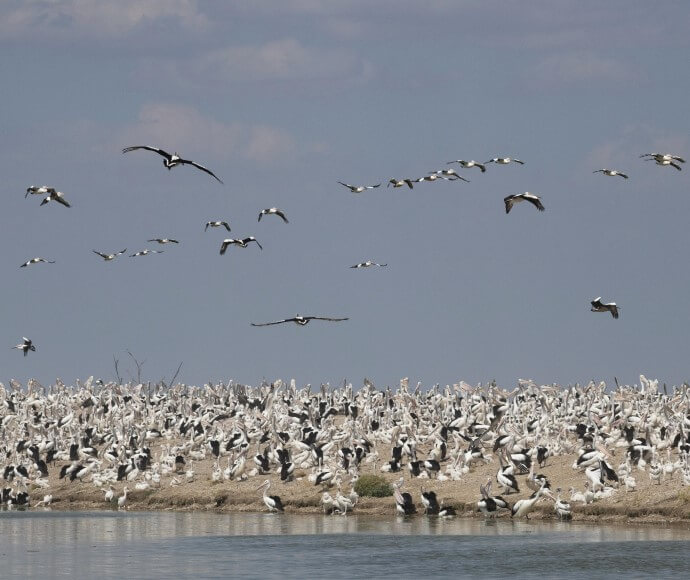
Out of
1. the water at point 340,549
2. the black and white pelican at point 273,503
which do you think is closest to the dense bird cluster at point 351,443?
the black and white pelican at point 273,503

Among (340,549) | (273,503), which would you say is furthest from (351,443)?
(340,549)

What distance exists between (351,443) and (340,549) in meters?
19.1

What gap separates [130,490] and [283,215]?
827 inches

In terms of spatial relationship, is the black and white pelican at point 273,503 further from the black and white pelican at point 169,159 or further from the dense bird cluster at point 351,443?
the black and white pelican at point 169,159

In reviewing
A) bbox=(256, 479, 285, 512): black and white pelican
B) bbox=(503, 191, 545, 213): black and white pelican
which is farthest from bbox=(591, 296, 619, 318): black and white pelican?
bbox=(256, 479, 285, 512): black and white pelican

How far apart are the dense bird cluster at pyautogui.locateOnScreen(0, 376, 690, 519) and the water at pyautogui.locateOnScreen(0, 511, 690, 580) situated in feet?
8.65

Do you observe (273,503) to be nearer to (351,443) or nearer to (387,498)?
(387,498)

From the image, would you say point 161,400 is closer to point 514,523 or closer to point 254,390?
point 254,390

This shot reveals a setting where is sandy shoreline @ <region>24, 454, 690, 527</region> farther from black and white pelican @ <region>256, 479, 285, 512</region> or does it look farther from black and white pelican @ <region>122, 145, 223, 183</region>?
black and white pelican @ <region>122, 145, 223, 183</region>

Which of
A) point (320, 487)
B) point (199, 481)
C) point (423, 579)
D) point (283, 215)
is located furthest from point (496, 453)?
point (423, 579)

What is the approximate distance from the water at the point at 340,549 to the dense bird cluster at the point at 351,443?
104 inches

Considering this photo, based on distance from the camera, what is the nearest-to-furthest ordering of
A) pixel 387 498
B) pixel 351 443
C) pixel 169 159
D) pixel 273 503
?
pixel 169 159
pixel 387 498
pixel 273 503
pixel 351 443

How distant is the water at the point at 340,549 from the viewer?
135ft

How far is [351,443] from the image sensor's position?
64.9m
